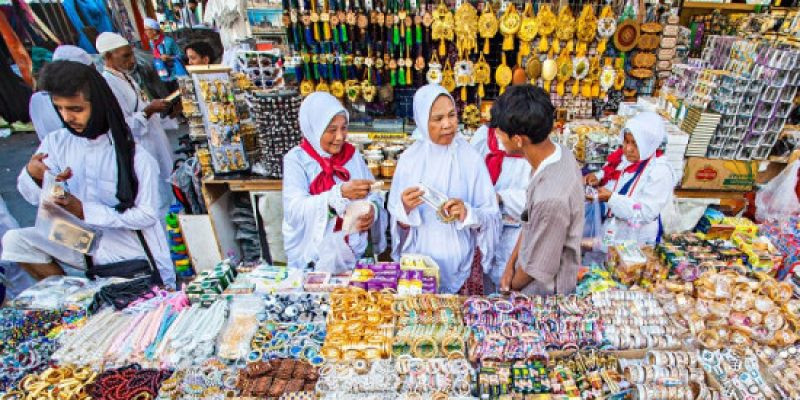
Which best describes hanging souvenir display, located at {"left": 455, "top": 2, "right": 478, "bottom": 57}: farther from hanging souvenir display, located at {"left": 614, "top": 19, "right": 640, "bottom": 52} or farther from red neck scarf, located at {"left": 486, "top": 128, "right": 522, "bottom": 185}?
red neck scarf, located at {"left": 486, "top": 128, "right": 522, "bottom": 185}

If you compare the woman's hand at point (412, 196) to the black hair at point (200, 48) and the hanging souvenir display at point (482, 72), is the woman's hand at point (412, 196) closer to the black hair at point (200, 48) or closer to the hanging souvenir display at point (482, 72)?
the hanging souvenir display at point (482, 72)

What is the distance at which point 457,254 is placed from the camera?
2.59 m

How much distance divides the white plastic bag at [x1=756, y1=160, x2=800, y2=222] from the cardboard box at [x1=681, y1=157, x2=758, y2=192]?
1.46 ft

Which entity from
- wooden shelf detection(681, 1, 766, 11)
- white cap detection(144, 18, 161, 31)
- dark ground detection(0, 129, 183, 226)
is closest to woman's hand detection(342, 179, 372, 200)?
dark ground detection(0, 129, 183, 226)

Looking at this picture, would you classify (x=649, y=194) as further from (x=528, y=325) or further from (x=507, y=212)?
(x=528, y=325)

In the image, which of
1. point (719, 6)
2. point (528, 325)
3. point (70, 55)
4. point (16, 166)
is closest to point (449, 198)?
point (528, 325)

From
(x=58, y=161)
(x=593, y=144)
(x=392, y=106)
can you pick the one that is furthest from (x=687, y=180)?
(x=58, y=161)

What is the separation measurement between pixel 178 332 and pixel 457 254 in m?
1.60

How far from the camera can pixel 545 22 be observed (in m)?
4.29

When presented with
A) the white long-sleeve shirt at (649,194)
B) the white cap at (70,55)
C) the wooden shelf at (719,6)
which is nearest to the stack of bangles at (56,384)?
the white long-sleeve shirt at (649,194)

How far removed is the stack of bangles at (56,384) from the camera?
1.63 m

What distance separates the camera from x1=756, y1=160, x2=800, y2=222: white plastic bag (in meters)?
3.75

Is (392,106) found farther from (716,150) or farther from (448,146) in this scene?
(716,150)

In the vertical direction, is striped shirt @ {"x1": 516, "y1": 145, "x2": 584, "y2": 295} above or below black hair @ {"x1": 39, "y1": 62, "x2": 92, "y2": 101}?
below
